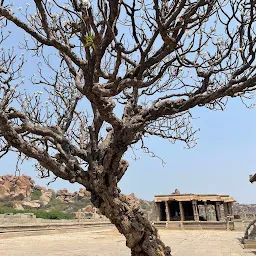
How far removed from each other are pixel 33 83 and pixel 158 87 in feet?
11.6

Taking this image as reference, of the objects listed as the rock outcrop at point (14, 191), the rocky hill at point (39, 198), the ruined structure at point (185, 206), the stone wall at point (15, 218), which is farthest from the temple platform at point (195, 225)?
the rock outcrop at point (14, 191)

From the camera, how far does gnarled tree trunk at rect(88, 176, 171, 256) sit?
5.45 meters

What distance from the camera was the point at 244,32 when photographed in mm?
5984

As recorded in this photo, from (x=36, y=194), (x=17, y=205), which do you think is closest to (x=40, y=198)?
(x=36, y=194)

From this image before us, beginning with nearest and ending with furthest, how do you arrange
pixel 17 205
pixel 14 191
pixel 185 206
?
pixel 185 206 → pixel 17 205 → pixel 14 191

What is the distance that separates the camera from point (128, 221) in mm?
5527

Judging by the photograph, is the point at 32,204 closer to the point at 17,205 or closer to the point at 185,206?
Answer: the point at 17,205

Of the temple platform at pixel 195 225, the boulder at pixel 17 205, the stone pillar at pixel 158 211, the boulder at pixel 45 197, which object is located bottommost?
the temple platform at pixel 195 225

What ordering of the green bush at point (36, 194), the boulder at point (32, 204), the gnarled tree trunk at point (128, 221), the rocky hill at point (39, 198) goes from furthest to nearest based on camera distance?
the green bush at point (36, 194), the boulder at point (32, 204), the rocky hill at point (39, 198), the gnarled tree trunk at point (128, 221)

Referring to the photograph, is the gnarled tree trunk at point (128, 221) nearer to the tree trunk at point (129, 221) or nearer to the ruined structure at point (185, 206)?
the tree trunk at point (129, 221)

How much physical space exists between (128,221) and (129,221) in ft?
0.08

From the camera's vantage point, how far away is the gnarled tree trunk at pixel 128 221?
545 cm

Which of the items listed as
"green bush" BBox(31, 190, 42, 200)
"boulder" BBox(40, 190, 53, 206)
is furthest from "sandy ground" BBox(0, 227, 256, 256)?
"green bush" BBox(31, 190, 42, 200)

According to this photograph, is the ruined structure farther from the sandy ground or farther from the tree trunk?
the tree trunk
